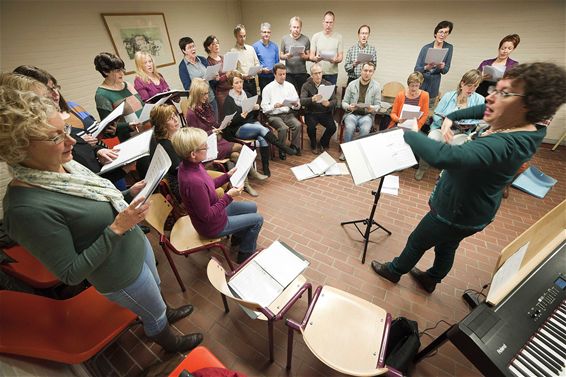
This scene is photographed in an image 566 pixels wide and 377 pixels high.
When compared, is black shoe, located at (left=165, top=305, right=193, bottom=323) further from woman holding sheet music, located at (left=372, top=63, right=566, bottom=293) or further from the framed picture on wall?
the framed picture on wall

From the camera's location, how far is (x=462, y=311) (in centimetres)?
216

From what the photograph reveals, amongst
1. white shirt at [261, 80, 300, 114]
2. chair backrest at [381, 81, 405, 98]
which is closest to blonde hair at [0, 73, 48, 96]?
white shirt at [261, 80, 300, 114]

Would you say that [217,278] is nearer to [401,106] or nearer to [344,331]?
[344,331]

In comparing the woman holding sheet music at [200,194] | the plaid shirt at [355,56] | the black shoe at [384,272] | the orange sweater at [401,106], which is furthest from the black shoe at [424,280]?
the plaid shirt at [355,56]

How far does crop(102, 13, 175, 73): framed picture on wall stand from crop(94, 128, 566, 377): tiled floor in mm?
3726

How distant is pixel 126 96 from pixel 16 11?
6.93 feet

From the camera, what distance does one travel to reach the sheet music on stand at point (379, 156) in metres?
1.92

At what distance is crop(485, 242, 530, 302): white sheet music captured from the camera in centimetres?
120

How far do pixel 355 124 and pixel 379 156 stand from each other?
266cm

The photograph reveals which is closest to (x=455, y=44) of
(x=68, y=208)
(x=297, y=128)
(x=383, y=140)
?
(x=297, y=128)

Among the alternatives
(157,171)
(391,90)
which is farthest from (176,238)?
(391,90)

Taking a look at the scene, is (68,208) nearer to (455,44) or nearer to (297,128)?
(297,128)

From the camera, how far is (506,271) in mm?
1223

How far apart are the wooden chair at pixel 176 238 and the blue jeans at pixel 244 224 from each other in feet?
0.49
